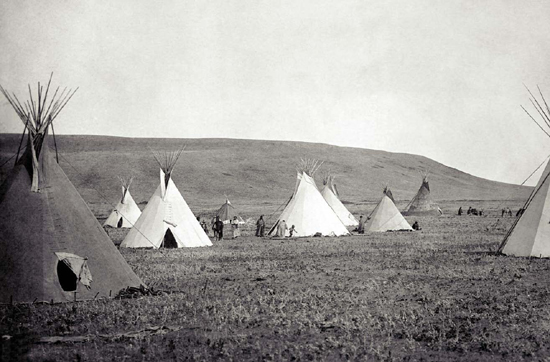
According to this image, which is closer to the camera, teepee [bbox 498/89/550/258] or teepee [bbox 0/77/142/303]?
teepee [bbox 0/77/142/303]

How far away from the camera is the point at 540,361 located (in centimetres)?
827

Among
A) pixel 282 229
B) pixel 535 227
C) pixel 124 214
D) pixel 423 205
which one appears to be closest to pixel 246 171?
pixel 423 205

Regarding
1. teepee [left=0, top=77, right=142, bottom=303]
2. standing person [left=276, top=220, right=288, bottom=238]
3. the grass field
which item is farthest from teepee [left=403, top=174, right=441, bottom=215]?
teepee [left=0, top=77, right=142, bottom=303]

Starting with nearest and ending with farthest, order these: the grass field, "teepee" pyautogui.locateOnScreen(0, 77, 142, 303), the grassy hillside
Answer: the grass field, "teepee" pyautogui.locateOnScreen(0, 77, 142, 303), the grassy hillside

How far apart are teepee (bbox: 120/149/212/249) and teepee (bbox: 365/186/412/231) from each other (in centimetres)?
1305

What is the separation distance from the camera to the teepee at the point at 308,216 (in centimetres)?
3031

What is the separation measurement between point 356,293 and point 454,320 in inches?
119

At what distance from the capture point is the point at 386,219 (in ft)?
115

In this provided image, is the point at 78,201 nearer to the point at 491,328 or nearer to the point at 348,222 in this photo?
the point at 491,328

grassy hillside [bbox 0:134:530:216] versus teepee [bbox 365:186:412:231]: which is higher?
grassy hillside [bbox 0:134:530:216]

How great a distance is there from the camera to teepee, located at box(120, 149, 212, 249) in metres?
23.6

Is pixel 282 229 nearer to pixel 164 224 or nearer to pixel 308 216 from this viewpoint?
pixel 308 216

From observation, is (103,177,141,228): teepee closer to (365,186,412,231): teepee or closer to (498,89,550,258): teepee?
(365,186,412,231): teepee

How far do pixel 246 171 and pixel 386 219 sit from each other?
217ft
